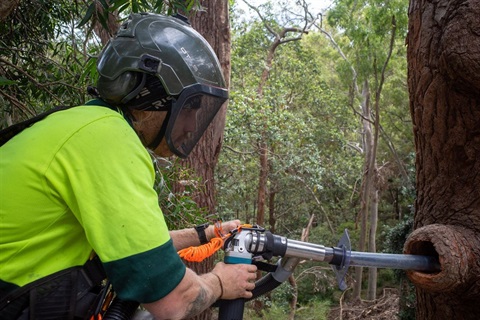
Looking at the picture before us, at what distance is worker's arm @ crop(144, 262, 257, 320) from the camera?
1605 millimetres

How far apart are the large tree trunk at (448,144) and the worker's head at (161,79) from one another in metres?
1.10

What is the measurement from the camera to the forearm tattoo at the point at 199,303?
5.47 ft

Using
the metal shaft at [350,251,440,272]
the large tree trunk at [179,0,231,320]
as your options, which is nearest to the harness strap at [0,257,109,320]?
the metal shaft at [350,251,440,272]

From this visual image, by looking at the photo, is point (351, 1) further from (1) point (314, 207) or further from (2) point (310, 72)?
(1) point (314, 207)

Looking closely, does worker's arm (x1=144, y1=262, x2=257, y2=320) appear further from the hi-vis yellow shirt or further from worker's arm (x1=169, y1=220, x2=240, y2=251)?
worker's arm (x1=169, y1=220, x2=240, y2=251)

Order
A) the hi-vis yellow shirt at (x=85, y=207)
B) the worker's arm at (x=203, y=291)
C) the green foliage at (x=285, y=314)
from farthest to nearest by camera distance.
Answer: the green foliage at (x=285, y=314) < the worker's arm at (x=203, y=291) < the hi-vis yellow shirt at (x=85, y=207)

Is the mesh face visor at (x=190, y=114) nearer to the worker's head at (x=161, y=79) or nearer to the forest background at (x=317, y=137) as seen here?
the worker's head at (x=161, y=79)

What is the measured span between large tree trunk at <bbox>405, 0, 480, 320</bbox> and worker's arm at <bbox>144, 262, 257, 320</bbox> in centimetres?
100

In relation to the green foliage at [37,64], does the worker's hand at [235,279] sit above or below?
below

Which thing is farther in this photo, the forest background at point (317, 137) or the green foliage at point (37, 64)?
the forest background at point (317, 137)

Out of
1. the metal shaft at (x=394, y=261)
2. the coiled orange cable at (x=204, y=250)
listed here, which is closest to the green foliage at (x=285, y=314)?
the metal shaft at (x=394, y=261)

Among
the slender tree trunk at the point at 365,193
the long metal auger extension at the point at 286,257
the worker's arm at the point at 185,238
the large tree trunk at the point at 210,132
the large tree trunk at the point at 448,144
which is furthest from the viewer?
the slender tree trunk at the point at 365,193

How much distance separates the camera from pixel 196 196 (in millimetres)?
5484

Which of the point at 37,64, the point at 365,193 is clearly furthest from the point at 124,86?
the point at 365,193
